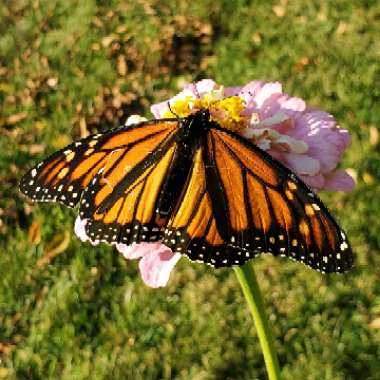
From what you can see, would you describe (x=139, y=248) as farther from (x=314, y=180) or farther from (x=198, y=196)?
(x=314, y=180)

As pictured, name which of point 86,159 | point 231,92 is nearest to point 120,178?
point 86,159

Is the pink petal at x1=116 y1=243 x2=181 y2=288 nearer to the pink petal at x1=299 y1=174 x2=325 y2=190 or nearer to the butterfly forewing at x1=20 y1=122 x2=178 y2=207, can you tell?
the butterfly forewing at x1=20 y1=122 x2=178 y2=207

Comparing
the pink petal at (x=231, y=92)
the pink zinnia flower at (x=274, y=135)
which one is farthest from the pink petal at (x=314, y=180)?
the pink petal at (x=231, y=92)

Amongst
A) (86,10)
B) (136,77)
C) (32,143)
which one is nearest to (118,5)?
(86,10)

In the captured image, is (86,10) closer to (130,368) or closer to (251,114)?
(130,368)

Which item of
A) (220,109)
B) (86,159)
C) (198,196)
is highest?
(220,109)

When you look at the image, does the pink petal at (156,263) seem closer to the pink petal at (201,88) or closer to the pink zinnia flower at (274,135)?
the pink zinnia flower at (274,135)
